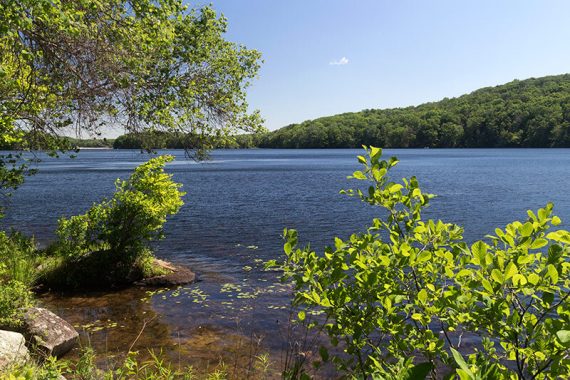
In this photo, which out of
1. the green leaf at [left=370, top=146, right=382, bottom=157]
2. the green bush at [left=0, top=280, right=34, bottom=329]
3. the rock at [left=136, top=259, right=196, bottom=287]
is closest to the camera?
the green leaf at [left=370, top=146, right=382, bottom=157]

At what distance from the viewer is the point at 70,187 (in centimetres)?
5269

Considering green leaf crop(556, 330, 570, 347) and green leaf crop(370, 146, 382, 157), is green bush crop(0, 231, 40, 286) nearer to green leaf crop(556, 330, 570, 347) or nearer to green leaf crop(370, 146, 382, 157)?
green leaf crop(370, 146, 382, 157)

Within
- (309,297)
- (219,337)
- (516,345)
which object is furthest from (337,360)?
(219,337)

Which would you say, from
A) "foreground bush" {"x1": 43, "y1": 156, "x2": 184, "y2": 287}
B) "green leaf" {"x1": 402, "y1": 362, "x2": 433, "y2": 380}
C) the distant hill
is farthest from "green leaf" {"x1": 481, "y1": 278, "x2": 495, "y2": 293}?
the distant hill

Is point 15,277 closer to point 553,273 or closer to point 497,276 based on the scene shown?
point 497,276

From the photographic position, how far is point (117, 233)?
14445 mm

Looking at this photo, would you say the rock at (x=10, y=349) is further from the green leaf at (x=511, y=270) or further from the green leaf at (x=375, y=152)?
the green leaf at (x=511, y=270)

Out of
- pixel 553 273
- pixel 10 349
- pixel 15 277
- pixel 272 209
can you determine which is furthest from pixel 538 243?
pixel 272 209

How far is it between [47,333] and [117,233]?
5777 mm

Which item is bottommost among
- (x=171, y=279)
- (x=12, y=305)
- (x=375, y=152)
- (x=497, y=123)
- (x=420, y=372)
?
(x=171, y=279)

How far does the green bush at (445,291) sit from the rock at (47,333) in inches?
287

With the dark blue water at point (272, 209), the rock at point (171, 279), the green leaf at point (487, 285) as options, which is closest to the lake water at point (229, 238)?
the dark blue water at point (272, 209)

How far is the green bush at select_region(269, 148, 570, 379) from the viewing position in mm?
2609

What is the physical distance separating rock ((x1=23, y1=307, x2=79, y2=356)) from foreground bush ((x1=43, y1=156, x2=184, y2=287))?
494 cm
